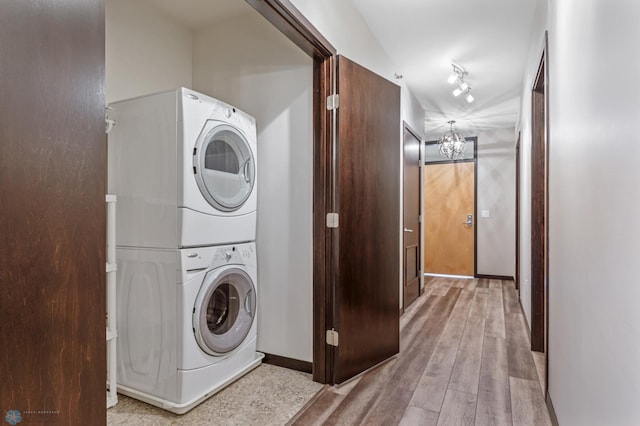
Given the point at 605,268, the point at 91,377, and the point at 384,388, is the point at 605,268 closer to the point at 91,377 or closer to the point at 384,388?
the point at 91,377

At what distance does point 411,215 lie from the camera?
4379mm

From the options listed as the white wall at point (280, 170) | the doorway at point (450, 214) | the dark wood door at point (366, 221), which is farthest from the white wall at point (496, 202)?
the white wall at point (280, 170)

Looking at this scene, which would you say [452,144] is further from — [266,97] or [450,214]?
[266,97]

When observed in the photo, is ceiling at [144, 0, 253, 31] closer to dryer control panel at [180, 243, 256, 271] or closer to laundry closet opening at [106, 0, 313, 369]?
laundry closet opening at [106, 0, 313, 369]

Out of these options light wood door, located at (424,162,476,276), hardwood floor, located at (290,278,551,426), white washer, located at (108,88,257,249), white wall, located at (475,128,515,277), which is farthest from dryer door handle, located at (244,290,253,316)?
white wall, located at (475,128,515,277)

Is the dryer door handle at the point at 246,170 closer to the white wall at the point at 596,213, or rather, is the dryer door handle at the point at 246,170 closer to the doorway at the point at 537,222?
the white wall at the point at 596,213

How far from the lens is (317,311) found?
2.26 m

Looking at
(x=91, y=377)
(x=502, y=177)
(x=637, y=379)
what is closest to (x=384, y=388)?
(x=637, y=379)

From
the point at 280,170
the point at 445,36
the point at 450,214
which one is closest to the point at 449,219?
the point at 450,214

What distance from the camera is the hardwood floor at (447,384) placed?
73.9 inches

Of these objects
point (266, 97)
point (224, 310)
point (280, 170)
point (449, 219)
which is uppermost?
point (266, 97)

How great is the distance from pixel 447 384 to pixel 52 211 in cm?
228

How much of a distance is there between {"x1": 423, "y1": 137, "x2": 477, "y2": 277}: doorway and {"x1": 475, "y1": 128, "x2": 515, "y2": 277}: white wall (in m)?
0.12

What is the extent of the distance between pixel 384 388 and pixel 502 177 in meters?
4.77
